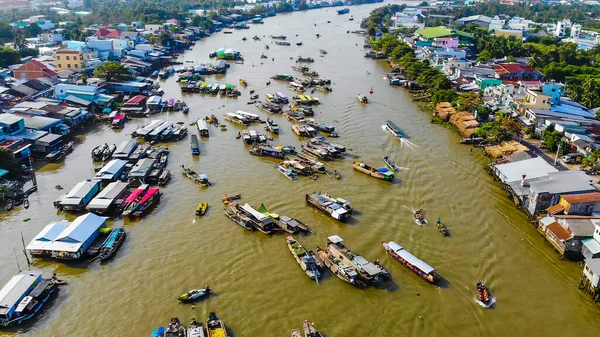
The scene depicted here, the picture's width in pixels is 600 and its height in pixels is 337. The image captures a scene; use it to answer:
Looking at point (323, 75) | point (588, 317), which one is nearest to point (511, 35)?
point (323, 75)

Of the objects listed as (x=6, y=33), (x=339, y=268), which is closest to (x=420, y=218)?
(x=339, y=268)

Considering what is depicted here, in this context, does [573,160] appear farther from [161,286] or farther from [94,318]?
[94,318]

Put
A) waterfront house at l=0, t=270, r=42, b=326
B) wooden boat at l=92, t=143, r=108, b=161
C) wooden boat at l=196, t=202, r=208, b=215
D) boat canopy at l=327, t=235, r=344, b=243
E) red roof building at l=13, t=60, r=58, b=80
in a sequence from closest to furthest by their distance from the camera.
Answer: waterfront house at l=0, t=270, r=42, b=326 < boat canopy at l=327, t=235, r=344, b=243 < wooden boat at l=196, t=202, r=208, b=215 < wooden boat at l=92, t=143, r=108, b=161 < red roof building at l=13, t=60, r=58, b=80

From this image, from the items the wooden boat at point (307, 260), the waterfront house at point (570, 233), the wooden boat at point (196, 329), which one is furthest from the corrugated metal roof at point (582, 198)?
the wooden boat at point (196, 329)

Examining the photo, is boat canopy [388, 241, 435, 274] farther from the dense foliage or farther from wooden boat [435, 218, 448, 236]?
the dense foliage

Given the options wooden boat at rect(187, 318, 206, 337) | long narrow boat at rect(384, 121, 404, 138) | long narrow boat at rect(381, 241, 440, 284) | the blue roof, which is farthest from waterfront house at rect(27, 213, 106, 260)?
long narrow boat at rect(384, 121, 404, 138)
